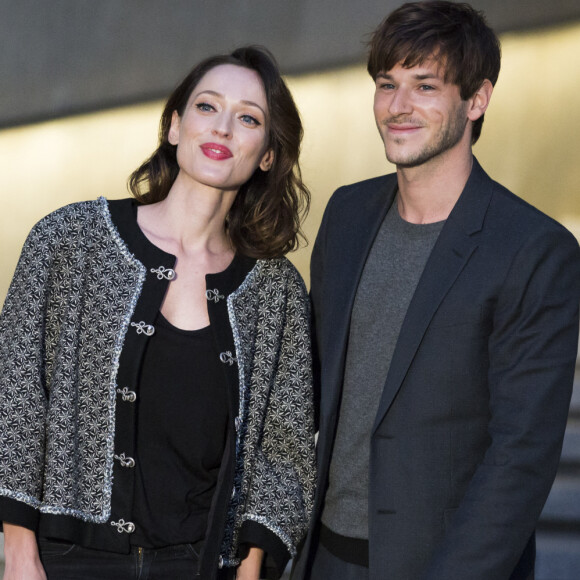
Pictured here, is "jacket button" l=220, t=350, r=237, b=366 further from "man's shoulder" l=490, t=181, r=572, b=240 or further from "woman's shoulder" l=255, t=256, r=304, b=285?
"man's shoulder" l=490, t=181, r=572, b=240

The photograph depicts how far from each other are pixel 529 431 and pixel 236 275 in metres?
0.79

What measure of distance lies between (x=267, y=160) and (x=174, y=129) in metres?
0.26

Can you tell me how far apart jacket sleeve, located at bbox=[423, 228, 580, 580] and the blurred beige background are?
9.22 ft

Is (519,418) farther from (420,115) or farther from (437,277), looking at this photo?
(420,115)

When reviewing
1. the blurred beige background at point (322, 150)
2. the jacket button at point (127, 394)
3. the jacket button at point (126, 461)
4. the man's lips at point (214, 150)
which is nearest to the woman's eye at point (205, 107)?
the man's lips at point (214, 150)

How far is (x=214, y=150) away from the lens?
7.86 feet

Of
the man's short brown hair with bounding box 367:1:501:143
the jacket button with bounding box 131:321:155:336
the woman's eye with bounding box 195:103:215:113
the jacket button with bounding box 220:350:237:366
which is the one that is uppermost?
the man's short brown hair with bounding box 367:1:501:143

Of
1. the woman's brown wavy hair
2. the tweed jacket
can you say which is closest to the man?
the tweed jacket

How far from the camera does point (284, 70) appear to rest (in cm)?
487

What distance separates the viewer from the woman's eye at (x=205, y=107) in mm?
2453

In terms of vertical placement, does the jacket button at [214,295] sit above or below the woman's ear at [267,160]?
below

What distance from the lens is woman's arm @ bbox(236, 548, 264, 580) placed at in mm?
2328

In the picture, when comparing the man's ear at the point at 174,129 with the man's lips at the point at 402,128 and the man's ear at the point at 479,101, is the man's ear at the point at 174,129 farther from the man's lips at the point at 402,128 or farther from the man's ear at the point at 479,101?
the man's ear at the point at 479,101

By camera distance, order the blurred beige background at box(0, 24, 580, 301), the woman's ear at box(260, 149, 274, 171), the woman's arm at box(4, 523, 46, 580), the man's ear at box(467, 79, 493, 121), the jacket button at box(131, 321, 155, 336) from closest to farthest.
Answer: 1. the woman's arm at box(4, 523, 46, 580)
2. the jacket button at box(131, 321, 155, 336)
3. the man's ear at box(467, 79, 493, 121)
4. the woman's ear at box(260, 149, 274, 171)
5. the blurred beige background at box(0, 24, 580, 301)
